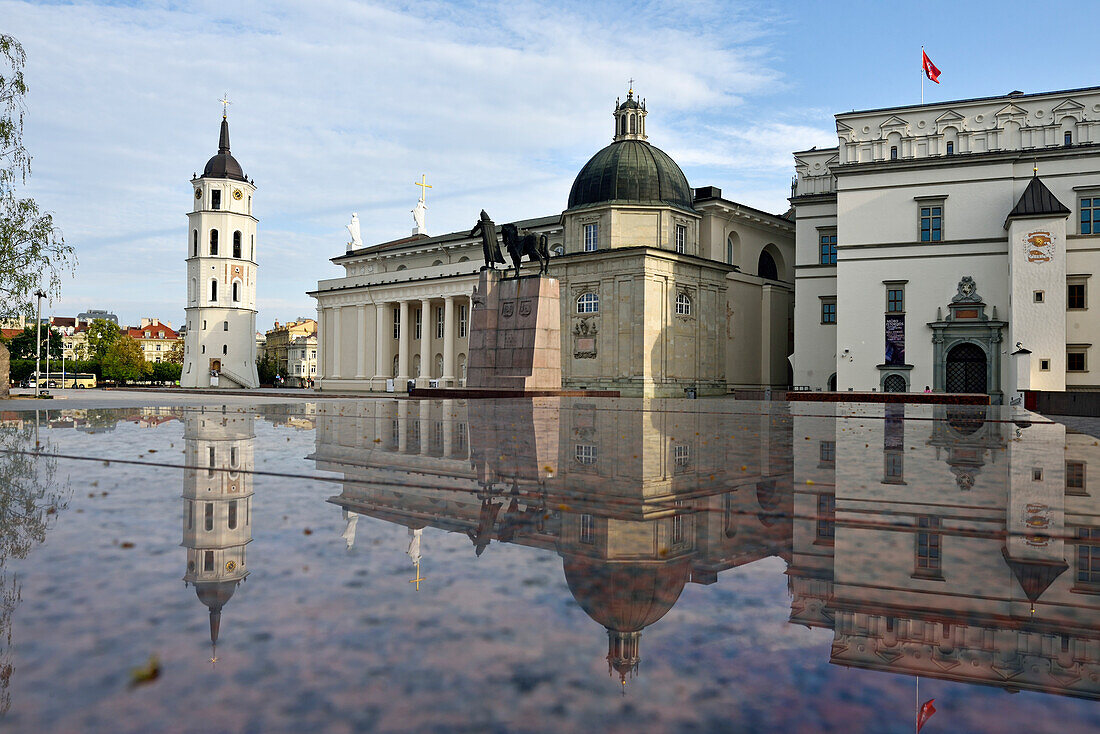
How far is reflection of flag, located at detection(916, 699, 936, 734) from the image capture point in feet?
5.48

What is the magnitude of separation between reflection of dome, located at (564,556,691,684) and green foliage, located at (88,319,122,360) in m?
128

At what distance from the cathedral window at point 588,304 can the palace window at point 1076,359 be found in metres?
26.2

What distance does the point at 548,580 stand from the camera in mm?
2746

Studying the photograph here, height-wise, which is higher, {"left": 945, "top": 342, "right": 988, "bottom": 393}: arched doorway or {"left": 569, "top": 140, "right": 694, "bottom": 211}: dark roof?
{"left": 569, "top": 140, "right": 694, "bottom": 211}: dark roof

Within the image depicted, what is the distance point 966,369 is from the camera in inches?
1608

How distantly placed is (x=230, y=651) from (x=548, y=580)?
1107 mm

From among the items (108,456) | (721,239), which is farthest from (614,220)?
(108,456)

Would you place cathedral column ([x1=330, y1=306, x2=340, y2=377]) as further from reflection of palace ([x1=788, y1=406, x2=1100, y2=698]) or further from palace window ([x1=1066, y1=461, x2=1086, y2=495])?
reflection of palace ([x1=788, y1=406, x2=1100, y2=698])

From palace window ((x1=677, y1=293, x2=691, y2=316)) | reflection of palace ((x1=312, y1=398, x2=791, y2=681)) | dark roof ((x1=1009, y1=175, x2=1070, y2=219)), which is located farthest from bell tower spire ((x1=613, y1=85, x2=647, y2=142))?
reflection of palace ((x1=312, y1=398, x2=791, y2=681))

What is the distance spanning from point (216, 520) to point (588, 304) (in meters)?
47.0

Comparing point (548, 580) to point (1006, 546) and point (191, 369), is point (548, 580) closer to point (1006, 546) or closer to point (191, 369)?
point (1006, 546)

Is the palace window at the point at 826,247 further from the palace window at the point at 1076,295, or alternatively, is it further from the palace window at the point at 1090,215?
the palace window at the point at 1090,215

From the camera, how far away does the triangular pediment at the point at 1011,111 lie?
41.0m

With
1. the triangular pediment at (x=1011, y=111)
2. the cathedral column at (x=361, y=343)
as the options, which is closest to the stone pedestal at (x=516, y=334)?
the triangular pediment at (x=1011, y=111)
